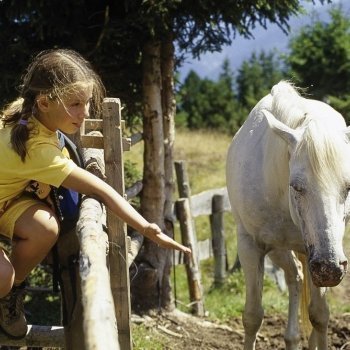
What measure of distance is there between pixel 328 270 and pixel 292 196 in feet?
1.63

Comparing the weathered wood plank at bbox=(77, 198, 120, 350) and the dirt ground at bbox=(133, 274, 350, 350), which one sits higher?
the weathered wood plank at bbox=(77, 198, 120, 350)

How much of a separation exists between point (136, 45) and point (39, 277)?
2.45 meters

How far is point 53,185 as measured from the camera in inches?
104

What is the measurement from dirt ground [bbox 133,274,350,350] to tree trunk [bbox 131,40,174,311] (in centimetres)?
27

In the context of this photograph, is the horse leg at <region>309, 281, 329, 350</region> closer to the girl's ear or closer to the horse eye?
the horse eye

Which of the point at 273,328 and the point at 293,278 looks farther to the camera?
the point at 273,328

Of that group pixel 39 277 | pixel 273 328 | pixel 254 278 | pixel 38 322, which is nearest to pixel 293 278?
pixel 254 278

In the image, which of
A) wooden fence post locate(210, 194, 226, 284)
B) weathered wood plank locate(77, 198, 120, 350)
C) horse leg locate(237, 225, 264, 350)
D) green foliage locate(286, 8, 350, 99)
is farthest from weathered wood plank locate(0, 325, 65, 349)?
green foliage locate(286, 8, 350, 99)

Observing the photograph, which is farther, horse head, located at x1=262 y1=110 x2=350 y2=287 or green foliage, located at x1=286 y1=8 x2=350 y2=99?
green foliage, located at x1=286 y1=8 x2=350 y2=99

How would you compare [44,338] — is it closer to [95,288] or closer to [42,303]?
[95,288]

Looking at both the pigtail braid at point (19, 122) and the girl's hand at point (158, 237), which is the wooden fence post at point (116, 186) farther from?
the girl's hand at point (158, 237)

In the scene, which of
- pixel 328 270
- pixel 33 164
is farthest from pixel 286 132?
pixel 33 164

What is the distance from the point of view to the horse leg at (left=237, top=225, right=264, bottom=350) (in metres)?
4.20

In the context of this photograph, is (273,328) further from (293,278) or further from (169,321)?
(293,278)
